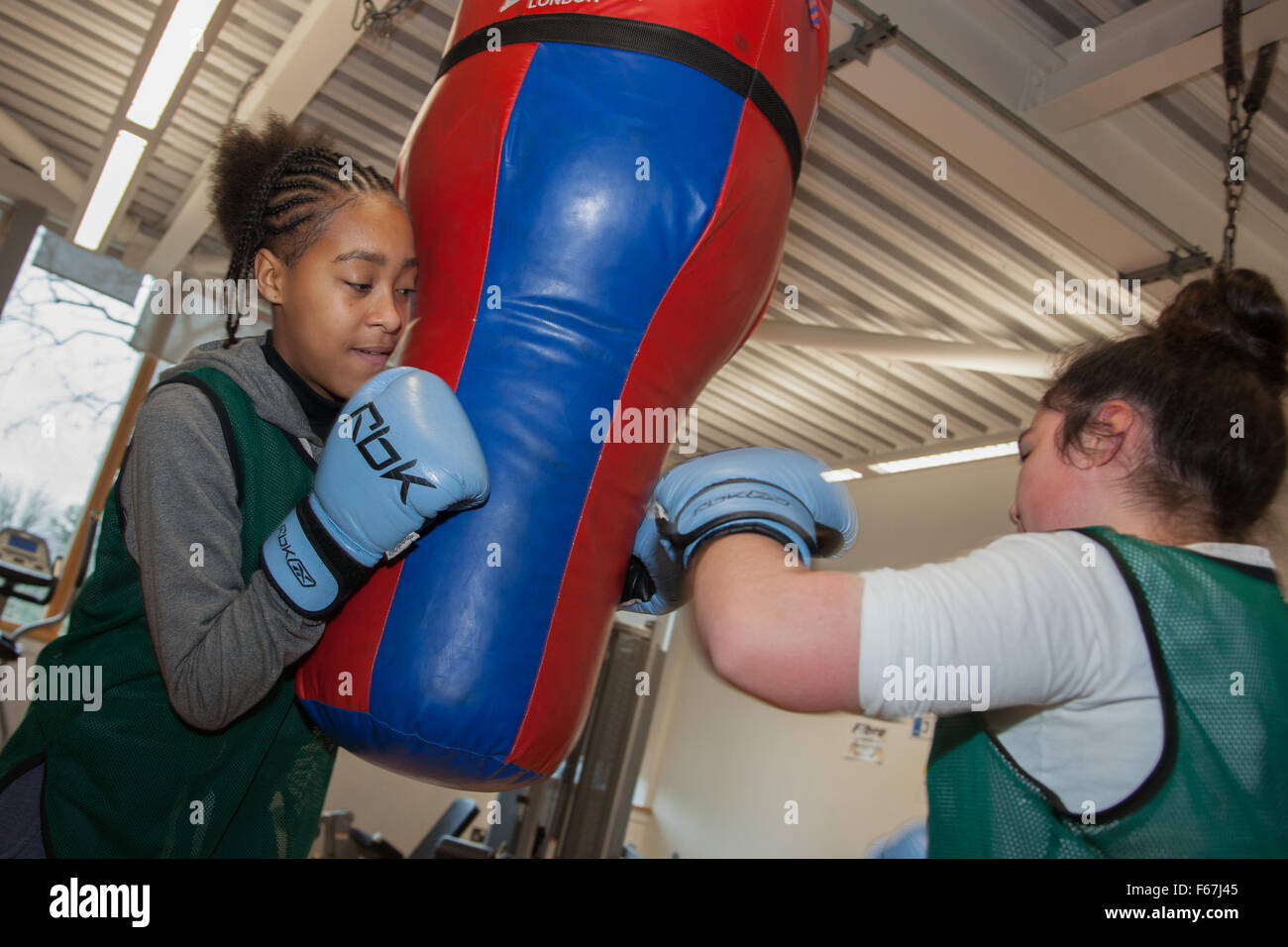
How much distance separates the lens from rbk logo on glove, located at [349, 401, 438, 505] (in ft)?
4.08

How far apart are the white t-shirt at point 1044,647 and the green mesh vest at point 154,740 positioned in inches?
36.3

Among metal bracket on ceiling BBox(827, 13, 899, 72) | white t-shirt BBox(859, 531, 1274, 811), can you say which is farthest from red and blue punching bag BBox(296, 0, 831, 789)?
metal bracket on ceiling BBox(827, 13, 899, 72)

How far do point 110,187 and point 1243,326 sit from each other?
6.25 metres

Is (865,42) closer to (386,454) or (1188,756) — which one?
(386,454)

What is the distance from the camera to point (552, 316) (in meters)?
1.41

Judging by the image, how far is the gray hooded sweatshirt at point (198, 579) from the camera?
1.24 m

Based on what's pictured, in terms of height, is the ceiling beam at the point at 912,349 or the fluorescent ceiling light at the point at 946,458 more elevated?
the fluorescent ceiling light at the point at 946,458

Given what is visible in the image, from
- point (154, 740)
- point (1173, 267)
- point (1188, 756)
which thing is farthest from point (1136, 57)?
point (154, 740)
